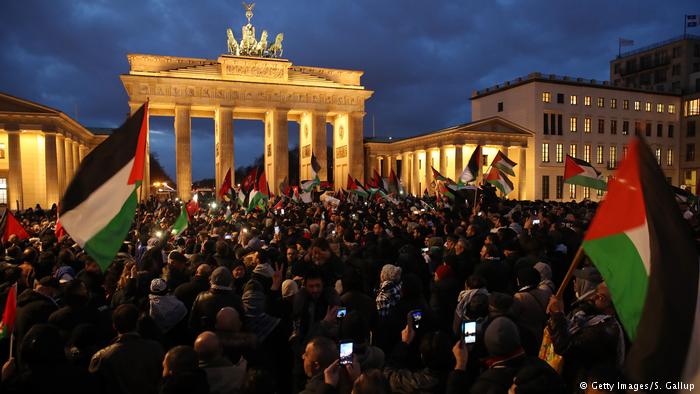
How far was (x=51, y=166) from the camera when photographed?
3594 cm

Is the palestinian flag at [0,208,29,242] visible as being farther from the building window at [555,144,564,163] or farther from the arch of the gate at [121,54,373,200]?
the building window at [555,144,564,163]

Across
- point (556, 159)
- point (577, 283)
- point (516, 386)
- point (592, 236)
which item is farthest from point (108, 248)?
point (556, 159)

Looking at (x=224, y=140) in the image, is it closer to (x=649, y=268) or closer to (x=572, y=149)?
(x=572, y=149)

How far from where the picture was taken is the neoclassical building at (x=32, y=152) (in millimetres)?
34375

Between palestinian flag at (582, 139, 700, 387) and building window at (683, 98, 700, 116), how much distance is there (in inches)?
2663

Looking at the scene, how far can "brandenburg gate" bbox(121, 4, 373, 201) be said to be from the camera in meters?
43.2

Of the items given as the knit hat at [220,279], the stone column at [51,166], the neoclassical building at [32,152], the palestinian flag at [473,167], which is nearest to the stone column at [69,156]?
the neoclassical building at [32,152]

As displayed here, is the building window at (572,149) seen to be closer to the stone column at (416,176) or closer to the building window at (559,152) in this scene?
the building window at (559,152)

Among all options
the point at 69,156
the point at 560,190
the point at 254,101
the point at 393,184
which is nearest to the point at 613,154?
the point at 560,190

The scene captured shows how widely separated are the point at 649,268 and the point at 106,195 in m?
4.73

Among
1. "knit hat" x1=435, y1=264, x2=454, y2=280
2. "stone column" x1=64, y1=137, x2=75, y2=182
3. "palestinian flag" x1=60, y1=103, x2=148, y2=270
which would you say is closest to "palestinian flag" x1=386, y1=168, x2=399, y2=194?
"knit hat" x1=435, y1=264, x2=454, y2=280

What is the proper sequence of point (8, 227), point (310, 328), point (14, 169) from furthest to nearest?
1. point (14, 169)
2. point (8, 227)
3. point (310, 328)

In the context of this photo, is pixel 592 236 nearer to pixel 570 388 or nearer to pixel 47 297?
pixel 570 388

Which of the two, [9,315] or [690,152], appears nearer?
[9,315]
